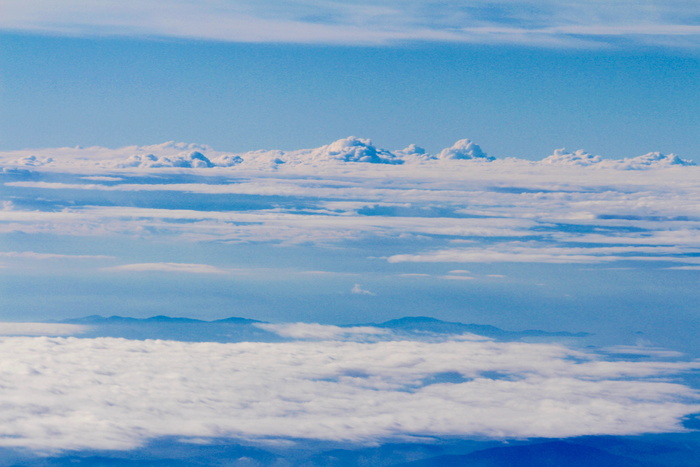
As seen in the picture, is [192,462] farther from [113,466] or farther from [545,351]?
[545,351]

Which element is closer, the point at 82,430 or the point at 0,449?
the point at 82,430

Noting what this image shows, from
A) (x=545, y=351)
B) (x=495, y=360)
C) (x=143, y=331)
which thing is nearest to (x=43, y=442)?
(x=143, y=331)

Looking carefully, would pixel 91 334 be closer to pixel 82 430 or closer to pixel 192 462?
pixel 82 430

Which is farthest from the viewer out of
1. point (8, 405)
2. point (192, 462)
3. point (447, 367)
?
point (192, 462)

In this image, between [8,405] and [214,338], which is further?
[214,338]

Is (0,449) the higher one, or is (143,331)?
(143,331)

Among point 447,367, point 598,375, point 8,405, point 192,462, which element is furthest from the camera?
point 192,462

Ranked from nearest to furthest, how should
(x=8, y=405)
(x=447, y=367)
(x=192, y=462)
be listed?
(x=8, y=405) < (x=447, y=367) < (x=192, y=462)

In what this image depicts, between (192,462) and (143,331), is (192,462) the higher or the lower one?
the lower one

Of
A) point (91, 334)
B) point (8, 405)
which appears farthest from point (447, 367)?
point (8, 405)
